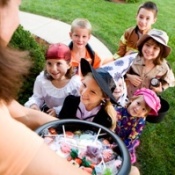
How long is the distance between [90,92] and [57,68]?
0.66 metres

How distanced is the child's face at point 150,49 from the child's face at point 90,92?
1.20m

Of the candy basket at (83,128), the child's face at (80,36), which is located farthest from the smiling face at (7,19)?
the child's face at (80,36)

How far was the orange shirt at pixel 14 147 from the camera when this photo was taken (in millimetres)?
985

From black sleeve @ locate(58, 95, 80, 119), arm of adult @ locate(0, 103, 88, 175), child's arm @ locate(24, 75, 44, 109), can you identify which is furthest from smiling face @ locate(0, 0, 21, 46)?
child's arm @ locate(24, 75, 44, 109)

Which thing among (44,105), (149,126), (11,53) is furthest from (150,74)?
(11,53)

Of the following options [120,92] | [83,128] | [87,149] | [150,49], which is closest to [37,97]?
[120,92]

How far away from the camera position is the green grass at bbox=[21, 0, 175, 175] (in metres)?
3.58

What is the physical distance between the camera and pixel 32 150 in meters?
1.03

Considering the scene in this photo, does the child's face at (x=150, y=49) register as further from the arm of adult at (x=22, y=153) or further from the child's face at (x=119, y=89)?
the arm of adult at (x=22, y=153)

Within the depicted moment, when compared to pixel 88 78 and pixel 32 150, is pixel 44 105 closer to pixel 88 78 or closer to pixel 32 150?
pixel 88 78

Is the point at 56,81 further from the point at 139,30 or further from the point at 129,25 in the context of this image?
the point at 129,25

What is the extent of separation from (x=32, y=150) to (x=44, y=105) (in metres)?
2.29

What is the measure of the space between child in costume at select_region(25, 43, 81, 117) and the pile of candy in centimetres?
131

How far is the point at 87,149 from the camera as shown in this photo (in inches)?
67.7
